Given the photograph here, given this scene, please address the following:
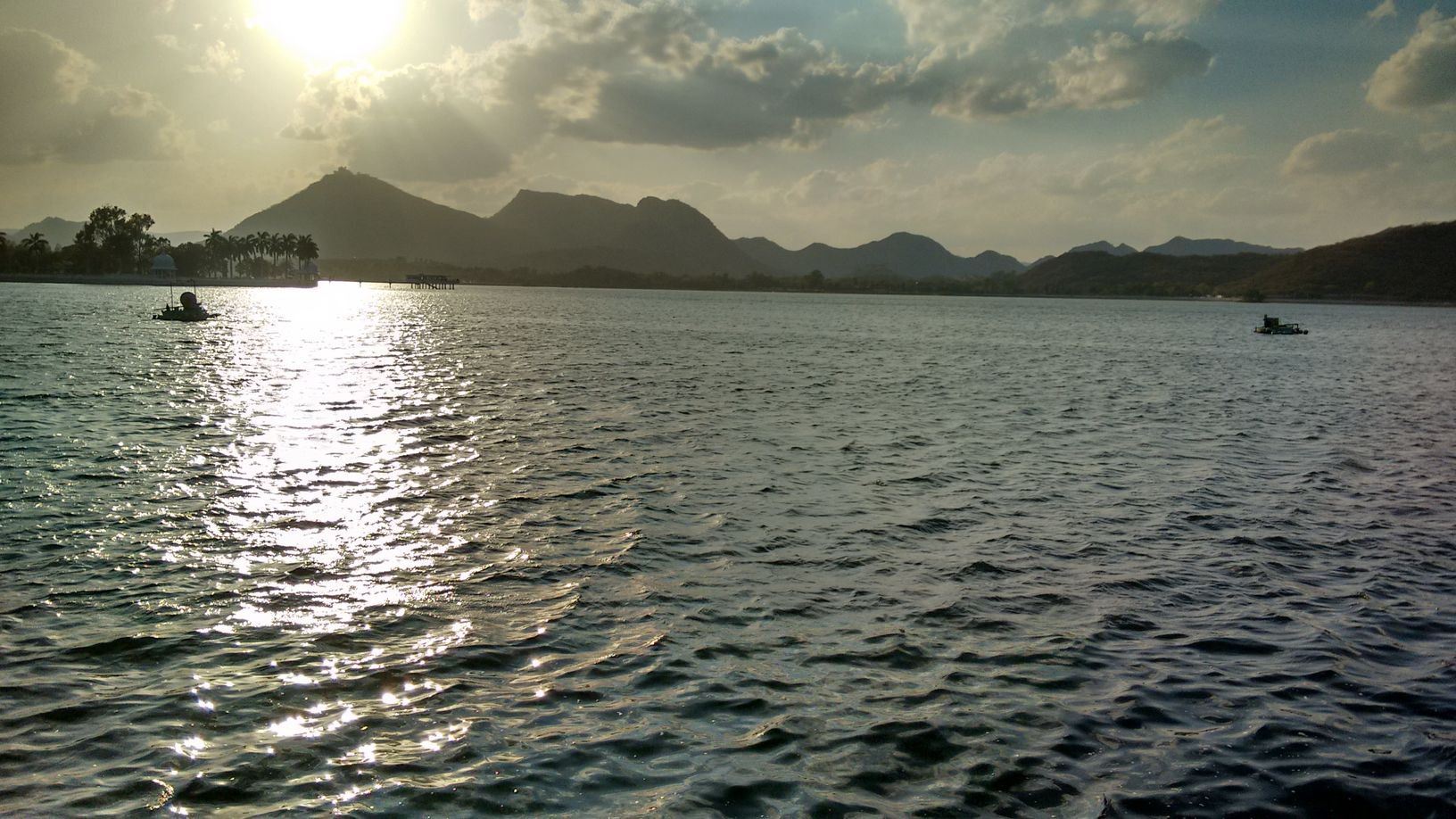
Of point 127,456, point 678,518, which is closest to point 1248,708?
point 678,518

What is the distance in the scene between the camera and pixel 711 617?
47.3ft

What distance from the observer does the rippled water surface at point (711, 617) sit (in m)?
9.39

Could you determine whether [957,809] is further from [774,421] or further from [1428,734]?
[774,421]

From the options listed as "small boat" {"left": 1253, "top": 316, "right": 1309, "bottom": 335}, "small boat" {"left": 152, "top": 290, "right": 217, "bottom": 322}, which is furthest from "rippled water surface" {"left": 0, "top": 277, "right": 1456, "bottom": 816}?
"small boat" {"left": 1253, "top": 316, "right": 1309, "bottom": 335}

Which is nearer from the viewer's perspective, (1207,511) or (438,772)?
(438,772)

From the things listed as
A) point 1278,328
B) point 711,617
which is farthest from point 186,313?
point 1278,328

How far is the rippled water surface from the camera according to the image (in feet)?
30.8

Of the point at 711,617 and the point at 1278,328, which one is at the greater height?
the point at 1278,328

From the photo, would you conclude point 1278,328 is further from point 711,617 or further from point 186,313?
point 186,313

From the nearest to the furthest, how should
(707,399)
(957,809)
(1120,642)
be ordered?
1. (957,809)
2. (1120,642)
3. (707,399)

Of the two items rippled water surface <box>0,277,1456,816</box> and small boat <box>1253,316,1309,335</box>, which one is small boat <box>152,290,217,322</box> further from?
small boat <box>1253,316,1309,335</box>

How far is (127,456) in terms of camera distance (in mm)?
26172

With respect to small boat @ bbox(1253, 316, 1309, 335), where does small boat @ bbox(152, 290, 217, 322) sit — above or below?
above

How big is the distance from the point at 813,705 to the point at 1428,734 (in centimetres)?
776
